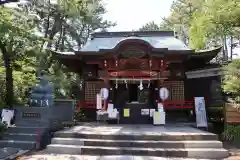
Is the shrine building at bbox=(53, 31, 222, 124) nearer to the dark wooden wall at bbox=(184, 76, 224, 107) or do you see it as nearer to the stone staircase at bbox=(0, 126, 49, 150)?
the dark wooden wall at bbox=(184, 76, 224, 107)

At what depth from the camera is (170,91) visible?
537 inches

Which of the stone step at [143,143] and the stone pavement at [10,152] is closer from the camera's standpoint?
the stone pavement at [10,152]

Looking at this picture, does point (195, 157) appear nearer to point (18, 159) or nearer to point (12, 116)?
point (18, 159)

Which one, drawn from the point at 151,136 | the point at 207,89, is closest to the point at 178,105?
the point at 207,89

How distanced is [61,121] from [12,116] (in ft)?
6.43

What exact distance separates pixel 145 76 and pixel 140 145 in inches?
206

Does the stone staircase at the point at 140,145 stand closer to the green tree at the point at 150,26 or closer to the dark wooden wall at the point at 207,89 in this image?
the dark wooden wall at the point at 207,89

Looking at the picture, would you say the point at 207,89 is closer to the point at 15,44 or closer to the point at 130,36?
the point at 130,36

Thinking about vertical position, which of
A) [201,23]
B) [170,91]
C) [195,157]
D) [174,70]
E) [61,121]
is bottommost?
[195,157]

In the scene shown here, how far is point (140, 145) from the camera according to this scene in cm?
792

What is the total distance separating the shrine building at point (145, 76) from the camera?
12.2 metres

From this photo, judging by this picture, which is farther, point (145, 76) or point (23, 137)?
point (145, 76)

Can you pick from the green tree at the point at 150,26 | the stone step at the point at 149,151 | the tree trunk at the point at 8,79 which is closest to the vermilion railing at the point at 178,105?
the stone step at the point at 149,151

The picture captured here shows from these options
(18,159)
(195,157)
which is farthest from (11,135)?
(195,157)
